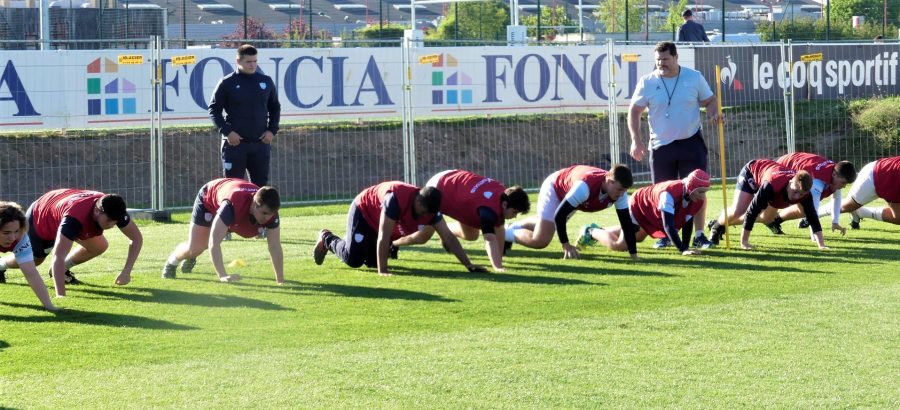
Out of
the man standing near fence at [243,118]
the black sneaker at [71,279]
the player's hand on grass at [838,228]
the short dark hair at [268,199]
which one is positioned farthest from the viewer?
the player's hand on grass at [838,228]

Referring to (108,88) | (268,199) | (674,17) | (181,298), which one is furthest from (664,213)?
(674,17)

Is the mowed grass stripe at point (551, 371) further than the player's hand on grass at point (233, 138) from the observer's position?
No

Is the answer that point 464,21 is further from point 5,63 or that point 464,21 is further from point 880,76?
point 5,63

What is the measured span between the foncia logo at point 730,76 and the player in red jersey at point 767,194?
10.2 meters

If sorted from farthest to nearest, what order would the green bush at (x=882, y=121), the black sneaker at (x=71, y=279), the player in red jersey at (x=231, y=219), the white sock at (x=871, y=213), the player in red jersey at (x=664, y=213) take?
the green bush at (x=882, y=121)
the white sock at (x=871, y=213)
the player in red jersey at (x=664, y=213)
the black sneaker at (x=71, y=279)
the player in red jersey at (x=231, y=219)

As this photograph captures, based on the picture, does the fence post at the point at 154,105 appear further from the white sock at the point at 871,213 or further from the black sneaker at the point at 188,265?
the white sock at the point at 871,213

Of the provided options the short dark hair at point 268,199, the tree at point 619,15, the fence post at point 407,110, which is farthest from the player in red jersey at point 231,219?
the tree at point 619,15

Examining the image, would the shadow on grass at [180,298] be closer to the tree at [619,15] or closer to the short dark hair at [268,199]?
the short dark hair at [268,199]

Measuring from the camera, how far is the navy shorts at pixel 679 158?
13016 millimetres

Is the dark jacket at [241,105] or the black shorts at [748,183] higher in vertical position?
the dark jacket at [241,105]

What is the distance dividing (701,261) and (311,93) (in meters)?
9.42

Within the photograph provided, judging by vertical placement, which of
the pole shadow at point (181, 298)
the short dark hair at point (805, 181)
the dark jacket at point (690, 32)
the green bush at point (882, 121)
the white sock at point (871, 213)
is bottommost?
the pole shadow at point (181, 298)

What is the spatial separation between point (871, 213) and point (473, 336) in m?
7.69

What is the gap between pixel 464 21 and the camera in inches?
1599
